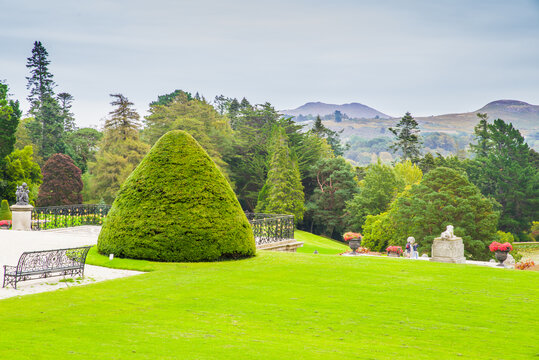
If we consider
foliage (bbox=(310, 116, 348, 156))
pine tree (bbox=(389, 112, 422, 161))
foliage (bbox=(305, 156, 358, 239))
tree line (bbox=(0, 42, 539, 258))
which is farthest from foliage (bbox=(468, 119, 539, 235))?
foliage (bbox=(310, 116, 348, 156))

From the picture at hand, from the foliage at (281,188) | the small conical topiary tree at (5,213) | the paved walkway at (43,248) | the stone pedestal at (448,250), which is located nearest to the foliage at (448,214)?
A: the foliage at (281,188)

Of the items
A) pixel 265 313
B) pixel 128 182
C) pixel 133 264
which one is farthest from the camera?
pixel 128 182

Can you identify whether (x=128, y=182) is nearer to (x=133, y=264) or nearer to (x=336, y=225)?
(x=133, y=264)

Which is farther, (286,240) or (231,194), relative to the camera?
(286,240)

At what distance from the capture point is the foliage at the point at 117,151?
5000 centimetres

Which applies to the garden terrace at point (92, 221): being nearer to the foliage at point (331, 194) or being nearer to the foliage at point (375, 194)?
the foliage at point (375, 194)

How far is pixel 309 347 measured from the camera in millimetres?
7273

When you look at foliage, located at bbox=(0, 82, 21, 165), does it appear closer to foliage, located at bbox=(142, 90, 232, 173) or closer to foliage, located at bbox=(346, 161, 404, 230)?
foliage, located at bbox=(142, 90, 232, 173)

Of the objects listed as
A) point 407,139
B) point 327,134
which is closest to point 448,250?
point 407,139

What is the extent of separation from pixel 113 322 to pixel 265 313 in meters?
2.79

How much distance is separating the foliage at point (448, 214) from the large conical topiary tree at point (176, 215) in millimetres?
25798

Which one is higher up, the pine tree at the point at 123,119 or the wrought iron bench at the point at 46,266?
the pine tree at the point at 123,119

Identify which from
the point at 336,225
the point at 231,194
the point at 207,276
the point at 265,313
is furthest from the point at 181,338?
the point at 336,225

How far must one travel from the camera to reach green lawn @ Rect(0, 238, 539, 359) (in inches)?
279
